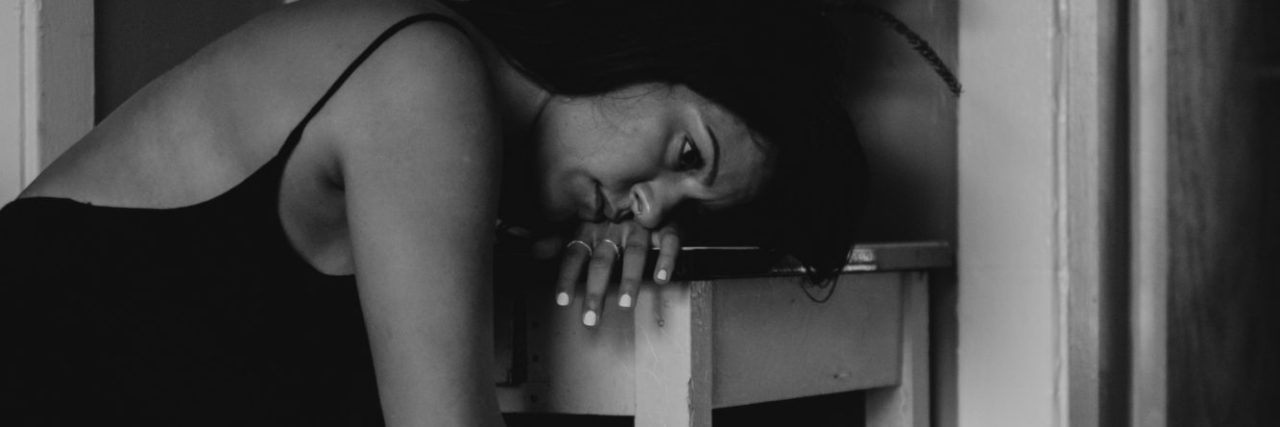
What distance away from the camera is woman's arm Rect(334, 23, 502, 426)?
98 cm

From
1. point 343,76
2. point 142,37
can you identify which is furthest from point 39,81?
point 343,76

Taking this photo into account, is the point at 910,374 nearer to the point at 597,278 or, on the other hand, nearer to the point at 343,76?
the point at 597,278

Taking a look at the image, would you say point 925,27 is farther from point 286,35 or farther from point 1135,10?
point 286,35

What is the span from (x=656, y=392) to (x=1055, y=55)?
26.8 inches

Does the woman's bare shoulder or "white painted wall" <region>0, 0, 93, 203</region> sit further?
"white painted wall" <region>0, 0, 93, 203</region>

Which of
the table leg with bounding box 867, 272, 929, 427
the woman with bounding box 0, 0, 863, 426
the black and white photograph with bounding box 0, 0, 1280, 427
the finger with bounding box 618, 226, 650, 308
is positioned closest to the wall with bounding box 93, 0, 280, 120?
the black and white photograph with bounding box 0, 0, 1280, 427

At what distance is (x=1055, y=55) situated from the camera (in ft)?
5.16

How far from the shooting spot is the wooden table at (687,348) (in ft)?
3.89

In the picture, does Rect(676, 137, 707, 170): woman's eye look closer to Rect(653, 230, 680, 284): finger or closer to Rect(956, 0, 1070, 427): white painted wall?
Rect(653, 230, 680, 284): finger

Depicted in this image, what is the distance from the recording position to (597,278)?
120cm

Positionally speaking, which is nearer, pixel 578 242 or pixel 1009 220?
pixel 578 242

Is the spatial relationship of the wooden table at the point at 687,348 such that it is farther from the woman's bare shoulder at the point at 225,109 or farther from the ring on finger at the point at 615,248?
the woman's bare shoulder at the point at 225,109

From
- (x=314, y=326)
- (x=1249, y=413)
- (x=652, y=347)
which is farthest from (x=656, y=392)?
(x=1249, y=413)

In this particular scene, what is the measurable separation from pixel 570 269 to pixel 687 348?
0.12 m
